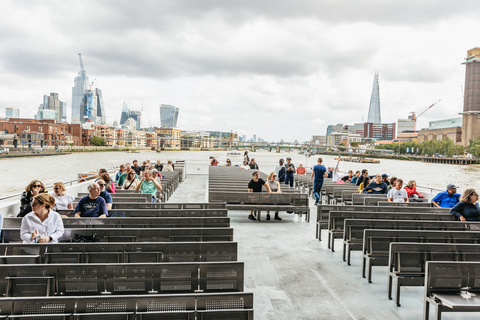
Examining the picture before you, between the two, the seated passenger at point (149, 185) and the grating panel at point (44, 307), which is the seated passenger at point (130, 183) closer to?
the seated passenger at point (149, 185)

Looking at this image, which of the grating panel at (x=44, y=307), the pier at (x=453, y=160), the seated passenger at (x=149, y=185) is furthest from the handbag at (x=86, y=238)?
the pier at (x=453, y=160)

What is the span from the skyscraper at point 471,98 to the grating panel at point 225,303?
179m

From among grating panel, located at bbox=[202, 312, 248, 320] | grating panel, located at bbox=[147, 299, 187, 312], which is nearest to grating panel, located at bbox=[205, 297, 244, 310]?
grating panel, located at bbox=[202, 312, 248, 320]

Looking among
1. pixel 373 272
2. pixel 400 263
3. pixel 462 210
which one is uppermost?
pixel 462 210

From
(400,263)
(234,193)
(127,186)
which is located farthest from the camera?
(127,186)

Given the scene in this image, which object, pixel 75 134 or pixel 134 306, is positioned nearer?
pixel 134 306

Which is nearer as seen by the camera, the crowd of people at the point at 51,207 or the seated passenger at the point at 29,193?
the crowd of people at the point at 51,207

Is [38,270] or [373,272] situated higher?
[38,270]

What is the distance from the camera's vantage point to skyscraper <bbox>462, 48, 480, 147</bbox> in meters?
153

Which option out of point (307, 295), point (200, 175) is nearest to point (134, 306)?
point (307, 295)

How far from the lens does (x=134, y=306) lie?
9.05 ft

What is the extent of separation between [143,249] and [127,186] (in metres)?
6.83

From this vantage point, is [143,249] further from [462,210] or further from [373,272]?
[462,210]

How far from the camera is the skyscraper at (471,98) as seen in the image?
153 metres
